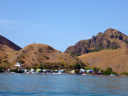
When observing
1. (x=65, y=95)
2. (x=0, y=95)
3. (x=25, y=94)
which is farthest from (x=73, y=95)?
(x=0, y=95)

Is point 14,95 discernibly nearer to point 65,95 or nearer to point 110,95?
point 65,95

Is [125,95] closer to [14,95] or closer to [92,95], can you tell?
[92,95]

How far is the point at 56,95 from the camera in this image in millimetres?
57344

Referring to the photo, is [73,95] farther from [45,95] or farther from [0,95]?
[0,95]

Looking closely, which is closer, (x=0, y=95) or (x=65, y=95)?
(x=0, y=95)

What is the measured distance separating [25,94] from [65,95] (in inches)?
321

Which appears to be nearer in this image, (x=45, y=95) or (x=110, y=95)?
(x=45, y=95)

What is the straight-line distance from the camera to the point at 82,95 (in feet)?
194

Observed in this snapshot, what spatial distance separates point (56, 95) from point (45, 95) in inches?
90.1

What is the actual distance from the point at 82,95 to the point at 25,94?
11883 millimetres

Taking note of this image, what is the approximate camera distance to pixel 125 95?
60.6 m

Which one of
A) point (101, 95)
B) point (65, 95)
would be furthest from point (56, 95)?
point (101, 95)

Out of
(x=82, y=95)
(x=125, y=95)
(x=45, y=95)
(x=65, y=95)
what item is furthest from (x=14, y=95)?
(x=125, y=95)

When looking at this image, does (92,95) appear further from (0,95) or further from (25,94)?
(0,95)
